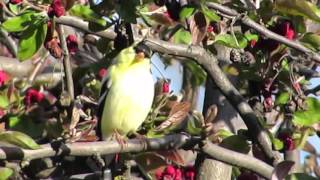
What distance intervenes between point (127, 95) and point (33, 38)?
648mm

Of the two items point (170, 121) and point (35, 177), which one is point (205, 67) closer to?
point (170, 121)

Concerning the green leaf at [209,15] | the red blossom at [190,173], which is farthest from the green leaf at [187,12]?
the red blossom at [190,173]

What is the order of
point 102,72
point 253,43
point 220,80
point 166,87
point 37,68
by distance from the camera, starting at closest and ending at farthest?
point 220,80, point 253,43, point 166,87, point 102,72, point 37,68

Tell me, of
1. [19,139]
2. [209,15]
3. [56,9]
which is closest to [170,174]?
[209,15]

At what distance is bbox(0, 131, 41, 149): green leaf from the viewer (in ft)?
8.71

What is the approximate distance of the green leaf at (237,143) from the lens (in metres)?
3.31

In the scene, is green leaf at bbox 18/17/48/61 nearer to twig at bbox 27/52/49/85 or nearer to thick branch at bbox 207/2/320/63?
thick branch at bbox 207/2/320/63

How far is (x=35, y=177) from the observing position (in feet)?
12.7

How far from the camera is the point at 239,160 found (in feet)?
9.75

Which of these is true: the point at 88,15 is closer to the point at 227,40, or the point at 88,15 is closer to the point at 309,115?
the point at 227,40

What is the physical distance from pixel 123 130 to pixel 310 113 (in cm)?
92

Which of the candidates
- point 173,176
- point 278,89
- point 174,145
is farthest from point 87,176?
point 278,89

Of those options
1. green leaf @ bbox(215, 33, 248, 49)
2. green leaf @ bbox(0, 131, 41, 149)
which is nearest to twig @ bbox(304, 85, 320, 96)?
green leaf @ bbox(215, 33, 248, 49)

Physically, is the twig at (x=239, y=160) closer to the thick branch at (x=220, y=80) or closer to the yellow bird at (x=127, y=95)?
the thick branch at (x=220, y=80)
